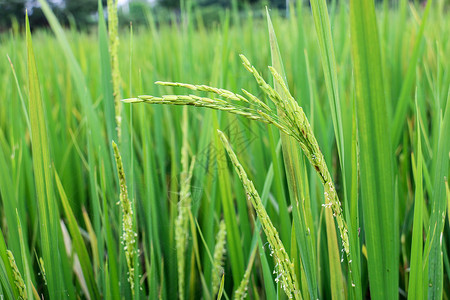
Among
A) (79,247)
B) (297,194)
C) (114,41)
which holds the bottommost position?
(79,247)

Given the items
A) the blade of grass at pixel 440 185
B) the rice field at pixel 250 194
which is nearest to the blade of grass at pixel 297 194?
the rice field at pixel 250 194

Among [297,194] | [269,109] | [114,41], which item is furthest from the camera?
[114,41]

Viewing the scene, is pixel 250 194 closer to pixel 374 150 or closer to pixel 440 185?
pixel 374 150

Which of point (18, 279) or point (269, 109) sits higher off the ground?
point (269, 109)

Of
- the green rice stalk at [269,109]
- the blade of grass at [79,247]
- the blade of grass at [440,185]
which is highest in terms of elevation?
the green rice stalk at [269,109]

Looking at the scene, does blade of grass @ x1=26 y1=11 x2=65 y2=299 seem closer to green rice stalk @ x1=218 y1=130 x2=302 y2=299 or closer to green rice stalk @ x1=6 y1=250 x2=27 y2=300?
green rice stalk @ x1=6 y1=250 x2=27 y2=300

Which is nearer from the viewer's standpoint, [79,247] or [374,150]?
[374,150]

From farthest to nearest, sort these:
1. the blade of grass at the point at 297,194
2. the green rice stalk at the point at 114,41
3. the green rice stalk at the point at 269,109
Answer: the green rice stalk at the point at 114,41, the blade of grass at the point at 297,194, the green rice stalk at the point at 269,109

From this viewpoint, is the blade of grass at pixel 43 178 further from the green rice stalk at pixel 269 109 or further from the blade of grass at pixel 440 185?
the blade of grass at pixel 440 185

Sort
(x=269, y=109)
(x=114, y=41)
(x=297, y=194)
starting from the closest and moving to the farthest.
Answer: (x=269, y=109) → (x=297, y=194) → (x=114, y=41)

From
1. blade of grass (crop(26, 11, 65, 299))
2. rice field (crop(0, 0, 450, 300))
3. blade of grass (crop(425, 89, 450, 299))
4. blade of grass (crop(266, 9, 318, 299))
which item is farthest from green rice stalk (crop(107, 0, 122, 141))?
blade of grass (crop(425, 89, 450, 299))

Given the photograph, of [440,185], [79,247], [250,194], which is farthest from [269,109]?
[79,247]

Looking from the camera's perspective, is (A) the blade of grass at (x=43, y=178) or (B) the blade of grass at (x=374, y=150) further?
(A) the blade of grass at (x=43, y=178)

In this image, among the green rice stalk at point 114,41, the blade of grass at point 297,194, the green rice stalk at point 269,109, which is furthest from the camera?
the green rice stalk at point 114,41
